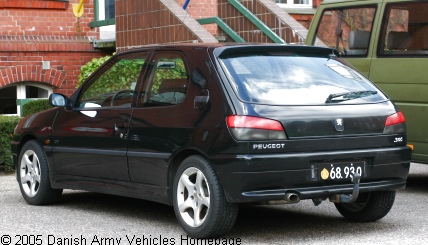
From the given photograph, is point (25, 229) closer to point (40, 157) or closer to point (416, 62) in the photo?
point (40, 157)

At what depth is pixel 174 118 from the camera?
8.23 metres

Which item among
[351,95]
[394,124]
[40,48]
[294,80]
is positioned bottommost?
[40,48]

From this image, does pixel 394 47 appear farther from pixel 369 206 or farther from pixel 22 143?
pixel 22 143

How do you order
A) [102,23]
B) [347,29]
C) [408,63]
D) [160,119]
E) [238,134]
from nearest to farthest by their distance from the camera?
[238,134]
[160,119]
[408,63]
[347,29]
[102,23]

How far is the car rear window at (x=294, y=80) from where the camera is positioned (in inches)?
313

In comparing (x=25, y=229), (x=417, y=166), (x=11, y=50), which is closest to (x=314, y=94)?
(x=25, y=229)

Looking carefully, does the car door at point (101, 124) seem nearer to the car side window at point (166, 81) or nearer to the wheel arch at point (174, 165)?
the car side window at point (166, 81)

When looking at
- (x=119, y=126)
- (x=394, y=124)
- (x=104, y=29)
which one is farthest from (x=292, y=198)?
(x=104, y=29)

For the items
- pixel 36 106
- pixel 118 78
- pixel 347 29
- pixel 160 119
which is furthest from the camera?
pixel 36 106

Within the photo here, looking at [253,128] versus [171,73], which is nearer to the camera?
[253,128]

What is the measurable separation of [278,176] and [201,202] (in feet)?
2.11

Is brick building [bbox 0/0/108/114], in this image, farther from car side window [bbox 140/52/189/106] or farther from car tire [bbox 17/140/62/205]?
car side window [bbox 140/52/189/106]

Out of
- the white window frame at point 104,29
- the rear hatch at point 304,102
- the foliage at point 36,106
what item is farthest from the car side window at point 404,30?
the white window frame at point 104,29

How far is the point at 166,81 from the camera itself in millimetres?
8531
